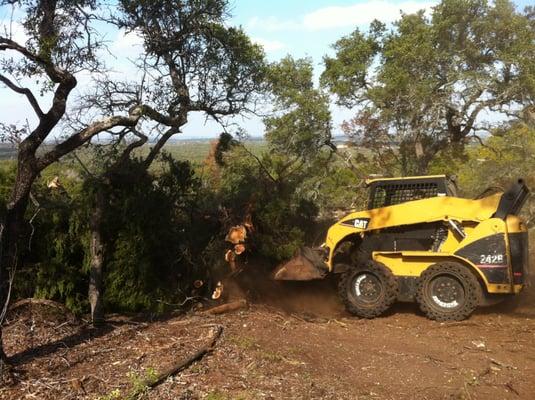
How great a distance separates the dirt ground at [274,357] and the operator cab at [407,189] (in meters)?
1.90

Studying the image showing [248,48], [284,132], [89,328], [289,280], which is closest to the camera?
[89,328]

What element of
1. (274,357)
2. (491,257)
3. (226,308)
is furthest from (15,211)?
(491,257)

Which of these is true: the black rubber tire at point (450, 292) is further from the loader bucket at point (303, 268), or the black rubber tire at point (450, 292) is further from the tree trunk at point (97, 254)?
the tree trunk at point (97, 254)

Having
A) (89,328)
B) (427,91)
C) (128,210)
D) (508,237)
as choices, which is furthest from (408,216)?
(427,91)

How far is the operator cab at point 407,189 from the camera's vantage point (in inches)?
350

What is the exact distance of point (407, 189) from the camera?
359 inches

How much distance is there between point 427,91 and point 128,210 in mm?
14317

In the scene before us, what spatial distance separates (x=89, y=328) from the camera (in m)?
7.51

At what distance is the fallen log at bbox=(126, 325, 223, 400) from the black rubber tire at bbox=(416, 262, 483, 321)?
3452 millimetres

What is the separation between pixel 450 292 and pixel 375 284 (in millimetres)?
1129

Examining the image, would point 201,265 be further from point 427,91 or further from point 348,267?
point 427,91

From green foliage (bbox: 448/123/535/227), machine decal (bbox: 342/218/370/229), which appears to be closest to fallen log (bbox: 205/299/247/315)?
machine decal (bbox: 342/218/370/229)

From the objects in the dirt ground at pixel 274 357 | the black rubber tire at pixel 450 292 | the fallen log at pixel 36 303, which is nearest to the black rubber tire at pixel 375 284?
the dirt ground at pixel 274 357

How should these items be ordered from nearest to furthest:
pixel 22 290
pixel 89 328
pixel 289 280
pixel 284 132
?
pixel 89 328, pixel 22 290, pixel 289 280, pixel 284 132
